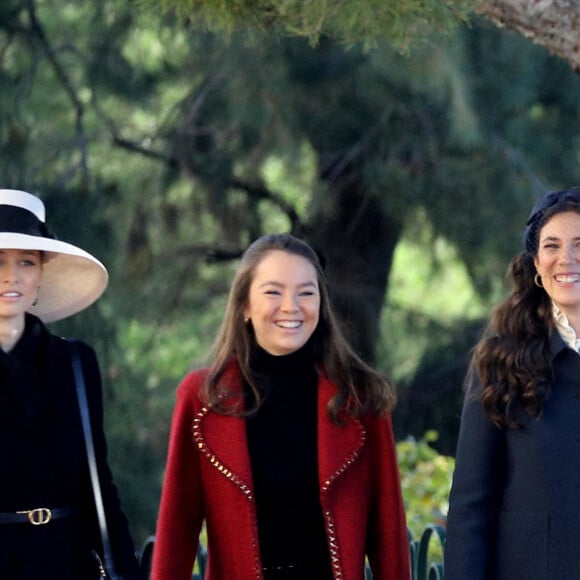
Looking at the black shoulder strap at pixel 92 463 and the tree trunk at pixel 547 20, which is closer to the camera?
the black shoulder strap at pixel 92 463

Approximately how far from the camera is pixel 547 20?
387 centimetres

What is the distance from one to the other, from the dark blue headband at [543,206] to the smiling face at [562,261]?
27 millimetres

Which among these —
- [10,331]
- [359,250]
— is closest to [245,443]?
[10,331]

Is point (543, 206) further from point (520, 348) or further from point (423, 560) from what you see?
point (423, 560)

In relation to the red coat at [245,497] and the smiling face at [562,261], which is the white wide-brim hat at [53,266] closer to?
the red coat at [245,497]

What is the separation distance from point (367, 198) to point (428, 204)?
609 millimetres

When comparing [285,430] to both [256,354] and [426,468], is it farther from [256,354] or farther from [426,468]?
→ [426,468]

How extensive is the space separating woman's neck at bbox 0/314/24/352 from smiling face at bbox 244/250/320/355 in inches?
22.2

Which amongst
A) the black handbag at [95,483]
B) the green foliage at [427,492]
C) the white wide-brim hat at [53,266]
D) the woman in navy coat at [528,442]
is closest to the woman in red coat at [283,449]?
the black handbag at [95,483]

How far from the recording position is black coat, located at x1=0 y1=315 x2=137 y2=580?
3.25 metres

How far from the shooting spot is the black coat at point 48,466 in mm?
3254

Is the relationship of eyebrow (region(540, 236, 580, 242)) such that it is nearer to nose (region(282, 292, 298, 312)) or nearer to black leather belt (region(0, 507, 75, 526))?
nose (region(282, 292, 298, 312))

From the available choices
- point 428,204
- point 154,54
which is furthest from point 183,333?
point 428,204

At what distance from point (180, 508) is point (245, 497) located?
18cm
